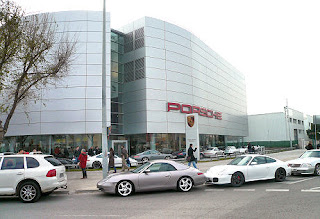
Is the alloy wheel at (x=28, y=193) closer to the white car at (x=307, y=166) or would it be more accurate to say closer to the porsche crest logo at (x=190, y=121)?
the white car at (x=307, y=166)

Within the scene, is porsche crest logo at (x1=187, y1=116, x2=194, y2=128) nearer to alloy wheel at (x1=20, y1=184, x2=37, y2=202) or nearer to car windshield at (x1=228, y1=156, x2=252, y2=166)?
car windshield at (x1=228, y1=156, x2=252, y2=166)

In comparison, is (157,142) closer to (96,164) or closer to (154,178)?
(96,164)

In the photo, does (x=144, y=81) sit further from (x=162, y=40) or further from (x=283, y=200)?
(x=283, y=200)

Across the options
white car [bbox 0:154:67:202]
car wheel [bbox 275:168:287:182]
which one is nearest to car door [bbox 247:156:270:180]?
car wheel [bbox 275:168:287:182]

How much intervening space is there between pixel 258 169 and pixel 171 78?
2677 cm

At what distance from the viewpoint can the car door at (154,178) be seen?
1016 centimetres

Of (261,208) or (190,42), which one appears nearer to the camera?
(261,208)

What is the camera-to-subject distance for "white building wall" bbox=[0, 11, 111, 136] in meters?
31.3

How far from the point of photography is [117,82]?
38375 millimetres

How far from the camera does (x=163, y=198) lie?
9414 mm

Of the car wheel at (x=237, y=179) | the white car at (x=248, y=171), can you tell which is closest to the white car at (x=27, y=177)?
the white car at (x=248, y=171)

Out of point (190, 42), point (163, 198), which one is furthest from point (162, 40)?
point (163, 198)

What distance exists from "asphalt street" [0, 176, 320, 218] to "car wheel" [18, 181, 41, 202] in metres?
0.24

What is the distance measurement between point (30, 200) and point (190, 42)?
118 feet
